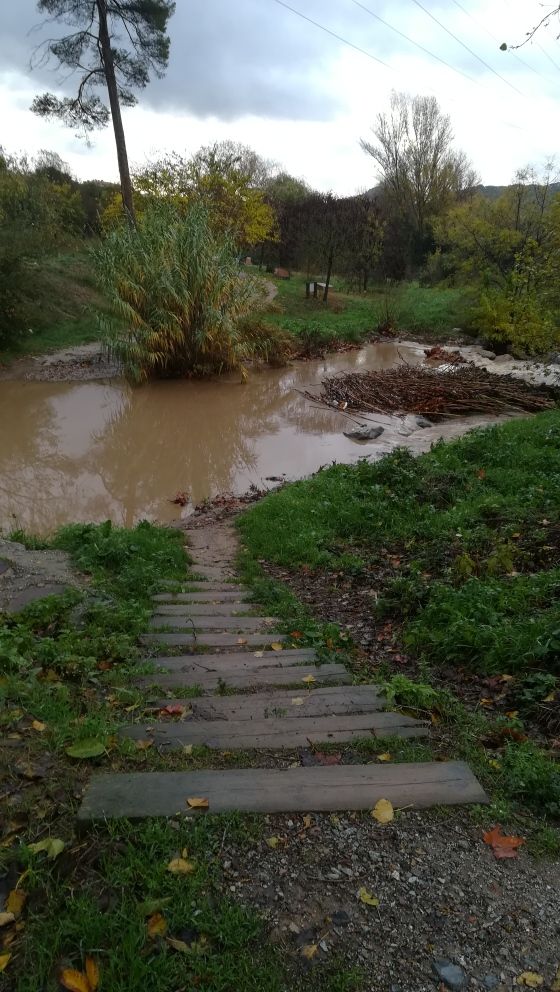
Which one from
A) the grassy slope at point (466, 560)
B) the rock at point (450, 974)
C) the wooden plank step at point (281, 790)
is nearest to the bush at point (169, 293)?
the grassy slope at point (466, 560)

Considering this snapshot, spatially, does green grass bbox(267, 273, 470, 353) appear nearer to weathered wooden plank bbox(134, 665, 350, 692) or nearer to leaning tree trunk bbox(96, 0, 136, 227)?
leaning tree trunk bbox(96, 0, 136, 227)

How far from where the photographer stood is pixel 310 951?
65.9 inches

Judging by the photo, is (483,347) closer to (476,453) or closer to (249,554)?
(476,453)

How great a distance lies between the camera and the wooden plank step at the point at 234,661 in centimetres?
361

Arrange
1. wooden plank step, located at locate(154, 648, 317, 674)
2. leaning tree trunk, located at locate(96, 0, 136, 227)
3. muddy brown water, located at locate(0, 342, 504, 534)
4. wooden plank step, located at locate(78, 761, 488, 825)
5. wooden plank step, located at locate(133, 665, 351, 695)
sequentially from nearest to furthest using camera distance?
wooden plank step, located at locate(78, 761, 488, 825), wooden plank step, located at locate(133, 665, 351, 695), wooden plank step, located at locate(154, 648, 317, 674), muddy brown water, located at locate(0, 342, 504, 534), leaning tree trunk, located at locate(96, 0, 136, 227)

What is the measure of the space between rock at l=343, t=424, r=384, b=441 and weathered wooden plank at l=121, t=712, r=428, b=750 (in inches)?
374

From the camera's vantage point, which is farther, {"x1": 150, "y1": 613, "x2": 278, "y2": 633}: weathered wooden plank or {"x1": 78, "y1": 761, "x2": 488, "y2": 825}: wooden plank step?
{"x1": 150, "y1": 613, "x2": 278, "y2": 633}: weathered wooden plank

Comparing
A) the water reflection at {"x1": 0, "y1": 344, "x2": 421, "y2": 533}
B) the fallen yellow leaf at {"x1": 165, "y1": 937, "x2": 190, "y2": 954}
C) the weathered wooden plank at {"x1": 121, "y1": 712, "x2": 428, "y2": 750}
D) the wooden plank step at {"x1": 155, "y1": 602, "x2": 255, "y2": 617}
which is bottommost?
the water reflection at {"x1": 0, "y1": 344, "x2": 421, "y2": 533}

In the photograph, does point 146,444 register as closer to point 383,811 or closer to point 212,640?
point 212,640

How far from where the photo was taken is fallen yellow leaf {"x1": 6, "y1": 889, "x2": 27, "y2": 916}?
1.72 metres

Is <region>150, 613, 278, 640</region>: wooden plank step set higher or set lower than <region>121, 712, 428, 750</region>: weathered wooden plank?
lower

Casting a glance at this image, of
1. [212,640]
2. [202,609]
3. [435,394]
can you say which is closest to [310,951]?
[212,640]

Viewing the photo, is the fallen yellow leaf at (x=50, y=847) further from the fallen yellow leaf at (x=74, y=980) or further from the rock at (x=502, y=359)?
the rock at (x=502, y=359)

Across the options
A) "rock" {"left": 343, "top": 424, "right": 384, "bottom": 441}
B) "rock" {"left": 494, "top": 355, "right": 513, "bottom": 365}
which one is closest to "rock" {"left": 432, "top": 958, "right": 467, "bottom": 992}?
"rock" {"left": 343, "top": 424, "right": 384, "bottom": 441}
